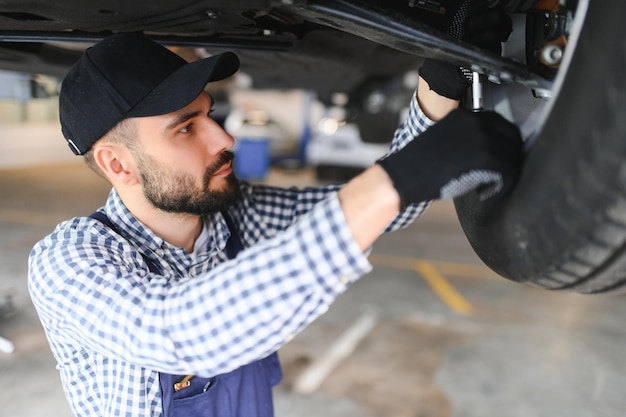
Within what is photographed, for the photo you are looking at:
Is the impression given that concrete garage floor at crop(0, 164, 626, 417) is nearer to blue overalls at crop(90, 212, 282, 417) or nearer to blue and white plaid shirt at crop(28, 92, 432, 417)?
blue overalls at crop(90, 212, 282, 417)

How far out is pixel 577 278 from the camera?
2.04ft

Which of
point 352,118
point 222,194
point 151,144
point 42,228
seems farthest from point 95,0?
point 42,228

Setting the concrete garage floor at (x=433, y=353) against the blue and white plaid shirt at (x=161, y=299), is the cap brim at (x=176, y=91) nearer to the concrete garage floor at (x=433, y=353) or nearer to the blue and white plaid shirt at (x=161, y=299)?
the blue and white plaid shirt at (x=161, y=299)

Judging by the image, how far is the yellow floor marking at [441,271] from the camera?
9.88ft

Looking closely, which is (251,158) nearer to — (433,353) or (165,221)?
(433,353)

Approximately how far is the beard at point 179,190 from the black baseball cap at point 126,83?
91 mm

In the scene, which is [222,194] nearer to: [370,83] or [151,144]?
[151,144]

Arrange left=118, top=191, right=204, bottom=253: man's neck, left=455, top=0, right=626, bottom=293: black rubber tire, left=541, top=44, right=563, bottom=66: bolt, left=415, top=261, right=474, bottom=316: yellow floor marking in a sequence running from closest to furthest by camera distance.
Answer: left=455, top=0, right=626, bottom=293: black rubber tire → left=541, top=44, right=563, bottom=66: bolt → left=118, top=191, right=204, bottom=253: man's neck → left=415, top=261, right=474, bottom=316: yellow floor marking

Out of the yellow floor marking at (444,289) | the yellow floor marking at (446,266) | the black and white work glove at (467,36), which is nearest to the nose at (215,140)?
the black and white work glove at (467,36)

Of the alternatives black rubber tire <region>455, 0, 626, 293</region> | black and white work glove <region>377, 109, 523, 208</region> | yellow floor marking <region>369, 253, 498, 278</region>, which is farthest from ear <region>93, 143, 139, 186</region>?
yellow floor marking <region>369, 253, 498, 278</region>

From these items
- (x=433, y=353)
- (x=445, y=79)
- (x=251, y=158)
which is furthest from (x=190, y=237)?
(x=251, y=158)

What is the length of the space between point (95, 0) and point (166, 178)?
30 cm

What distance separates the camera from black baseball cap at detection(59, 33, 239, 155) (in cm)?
83

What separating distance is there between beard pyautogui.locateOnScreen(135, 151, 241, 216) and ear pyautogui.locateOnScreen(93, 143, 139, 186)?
0.8 inches
